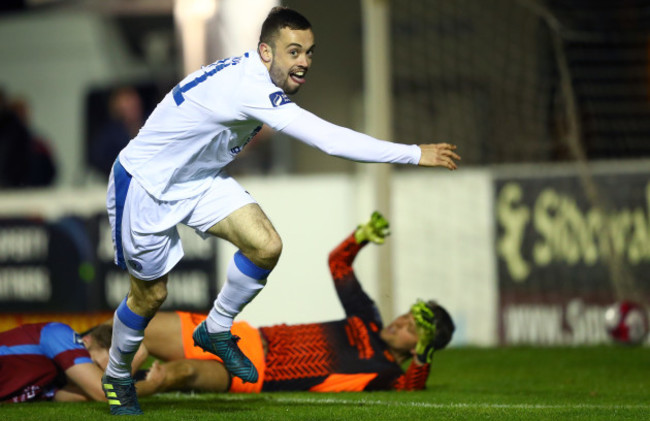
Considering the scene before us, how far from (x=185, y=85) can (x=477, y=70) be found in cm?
655

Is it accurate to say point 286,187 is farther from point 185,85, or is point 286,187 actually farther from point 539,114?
point 185,85

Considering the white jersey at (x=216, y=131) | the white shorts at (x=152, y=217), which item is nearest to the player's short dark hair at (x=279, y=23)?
the white jersey at (x=216, y=131)

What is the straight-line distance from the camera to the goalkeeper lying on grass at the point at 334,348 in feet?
20.2

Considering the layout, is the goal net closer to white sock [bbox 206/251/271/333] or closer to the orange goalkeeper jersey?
the orange goalkeeper jersey

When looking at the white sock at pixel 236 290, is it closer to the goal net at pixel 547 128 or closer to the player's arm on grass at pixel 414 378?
the player's arm on grass at pixel 414 378

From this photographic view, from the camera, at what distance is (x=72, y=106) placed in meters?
17.1

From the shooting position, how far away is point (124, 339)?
5176 mm

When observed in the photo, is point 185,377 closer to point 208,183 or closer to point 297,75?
point 208,183

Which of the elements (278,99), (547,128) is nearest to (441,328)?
(278,99)

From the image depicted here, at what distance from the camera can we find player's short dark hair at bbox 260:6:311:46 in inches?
194

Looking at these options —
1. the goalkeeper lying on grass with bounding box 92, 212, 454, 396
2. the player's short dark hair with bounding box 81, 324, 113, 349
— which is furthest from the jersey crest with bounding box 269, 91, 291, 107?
the player's short dark hair with bounding box 81, 324, 113, 349

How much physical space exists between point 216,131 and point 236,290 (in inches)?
31.6

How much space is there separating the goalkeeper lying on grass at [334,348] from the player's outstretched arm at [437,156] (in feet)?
5.72

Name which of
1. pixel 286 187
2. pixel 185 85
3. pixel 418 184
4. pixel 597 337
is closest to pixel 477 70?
pixel 418 184
